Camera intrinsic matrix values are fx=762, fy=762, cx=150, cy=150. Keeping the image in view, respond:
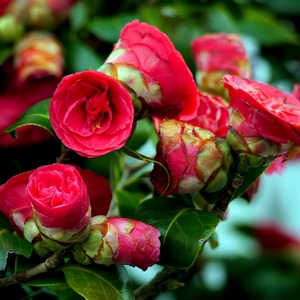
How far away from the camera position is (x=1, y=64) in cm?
108

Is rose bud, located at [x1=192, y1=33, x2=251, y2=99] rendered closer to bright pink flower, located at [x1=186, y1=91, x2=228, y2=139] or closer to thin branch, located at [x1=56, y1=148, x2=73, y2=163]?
bright pink flower, located at [x1=186, y1=91, x2=228, y2=139]

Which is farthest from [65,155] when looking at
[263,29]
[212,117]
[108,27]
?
[263,29]

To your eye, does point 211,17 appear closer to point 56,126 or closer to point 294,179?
point 56,126

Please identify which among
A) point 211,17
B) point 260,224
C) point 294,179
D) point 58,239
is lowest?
point 294,179

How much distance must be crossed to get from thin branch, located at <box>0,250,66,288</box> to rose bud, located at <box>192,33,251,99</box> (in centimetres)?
36

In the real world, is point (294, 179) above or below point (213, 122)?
below

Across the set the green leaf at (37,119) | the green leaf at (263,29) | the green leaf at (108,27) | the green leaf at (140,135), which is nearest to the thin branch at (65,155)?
the green leaf at (37,119)

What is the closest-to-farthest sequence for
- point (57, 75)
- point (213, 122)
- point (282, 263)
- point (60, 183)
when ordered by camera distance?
point (60, 183)
point (213, 122)
point (57, 75)
point (282, 263)

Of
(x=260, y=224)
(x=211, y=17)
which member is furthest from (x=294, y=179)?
(x=211, y=17)

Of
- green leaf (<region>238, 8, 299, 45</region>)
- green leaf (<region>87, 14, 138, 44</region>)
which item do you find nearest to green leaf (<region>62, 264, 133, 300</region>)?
green leaf (<region>87, 14, 138, 44</region>)

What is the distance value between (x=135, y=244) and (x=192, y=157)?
0.32 feet

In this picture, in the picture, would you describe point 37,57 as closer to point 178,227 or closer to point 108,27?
point 108,27

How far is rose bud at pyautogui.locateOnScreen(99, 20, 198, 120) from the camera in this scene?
717mm

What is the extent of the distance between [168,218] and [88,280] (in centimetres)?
10
